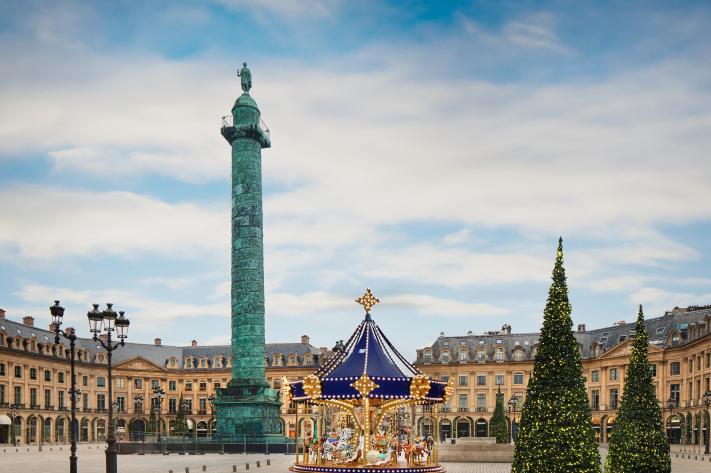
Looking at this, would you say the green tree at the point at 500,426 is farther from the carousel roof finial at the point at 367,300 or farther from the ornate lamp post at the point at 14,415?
the ornate lamp post at the point at 14,415

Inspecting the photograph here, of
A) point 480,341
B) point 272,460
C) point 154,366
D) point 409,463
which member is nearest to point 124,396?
point 154,366

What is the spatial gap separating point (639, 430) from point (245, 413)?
34.6 meters

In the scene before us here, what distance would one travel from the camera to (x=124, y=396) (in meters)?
96.0

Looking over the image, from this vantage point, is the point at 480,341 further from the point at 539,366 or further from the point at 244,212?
the point at 539,366

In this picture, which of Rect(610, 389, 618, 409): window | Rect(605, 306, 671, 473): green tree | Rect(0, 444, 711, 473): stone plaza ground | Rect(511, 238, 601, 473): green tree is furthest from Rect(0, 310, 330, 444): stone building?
Rect(511, 238, 601, 473): green tree

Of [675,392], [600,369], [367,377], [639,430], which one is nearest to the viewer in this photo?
[639,430]

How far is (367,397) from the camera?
28.8 m

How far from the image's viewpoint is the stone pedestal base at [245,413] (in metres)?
51.0

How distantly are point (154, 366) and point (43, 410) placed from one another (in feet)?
63.5

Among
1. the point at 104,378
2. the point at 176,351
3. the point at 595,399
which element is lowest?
the point at 595,399

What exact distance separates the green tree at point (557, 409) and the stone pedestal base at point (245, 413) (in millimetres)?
36150

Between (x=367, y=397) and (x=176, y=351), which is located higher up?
(x=367, y=397)

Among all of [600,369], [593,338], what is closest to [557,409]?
[600,369]

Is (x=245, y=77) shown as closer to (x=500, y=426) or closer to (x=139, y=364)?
(x=500, y=426)
